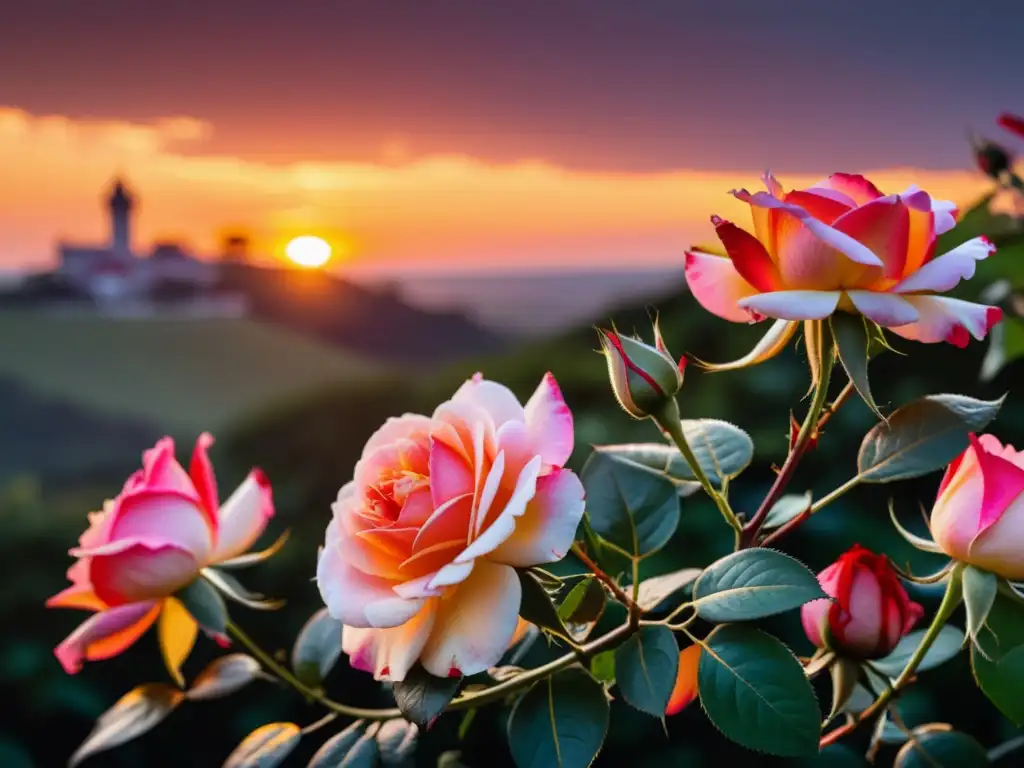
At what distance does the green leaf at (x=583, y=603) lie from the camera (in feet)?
0.98

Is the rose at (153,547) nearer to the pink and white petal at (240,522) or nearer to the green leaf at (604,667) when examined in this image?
the pink and white petal at (240,522)

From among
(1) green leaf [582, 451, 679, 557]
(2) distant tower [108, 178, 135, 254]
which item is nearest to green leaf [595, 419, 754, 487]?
(1) green leaf [582, 451, 679, 557]

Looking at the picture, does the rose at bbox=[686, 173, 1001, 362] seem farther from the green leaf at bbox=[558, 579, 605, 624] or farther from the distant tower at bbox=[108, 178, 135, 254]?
the distant tower at bbox=[108, 178, 135, 254]

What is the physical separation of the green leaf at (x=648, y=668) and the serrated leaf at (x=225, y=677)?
20 centimetres

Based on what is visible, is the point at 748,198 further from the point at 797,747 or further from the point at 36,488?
the point at 36,488

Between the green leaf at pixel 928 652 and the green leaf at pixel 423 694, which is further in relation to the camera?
the green leaf at pixel 928 652

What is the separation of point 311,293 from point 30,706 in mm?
1536

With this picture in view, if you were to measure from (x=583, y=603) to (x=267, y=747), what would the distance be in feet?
0.54

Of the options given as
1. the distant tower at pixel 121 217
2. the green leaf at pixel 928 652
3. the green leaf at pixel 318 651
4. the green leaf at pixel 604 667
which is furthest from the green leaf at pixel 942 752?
the distant tower at pixel 121 217

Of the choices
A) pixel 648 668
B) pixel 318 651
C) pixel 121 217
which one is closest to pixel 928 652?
pixel 648 668

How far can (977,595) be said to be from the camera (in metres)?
0.30

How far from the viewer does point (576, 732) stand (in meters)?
0.29

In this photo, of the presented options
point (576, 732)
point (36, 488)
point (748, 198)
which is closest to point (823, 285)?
point (748, 198)

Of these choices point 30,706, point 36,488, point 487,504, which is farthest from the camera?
point 36,488
